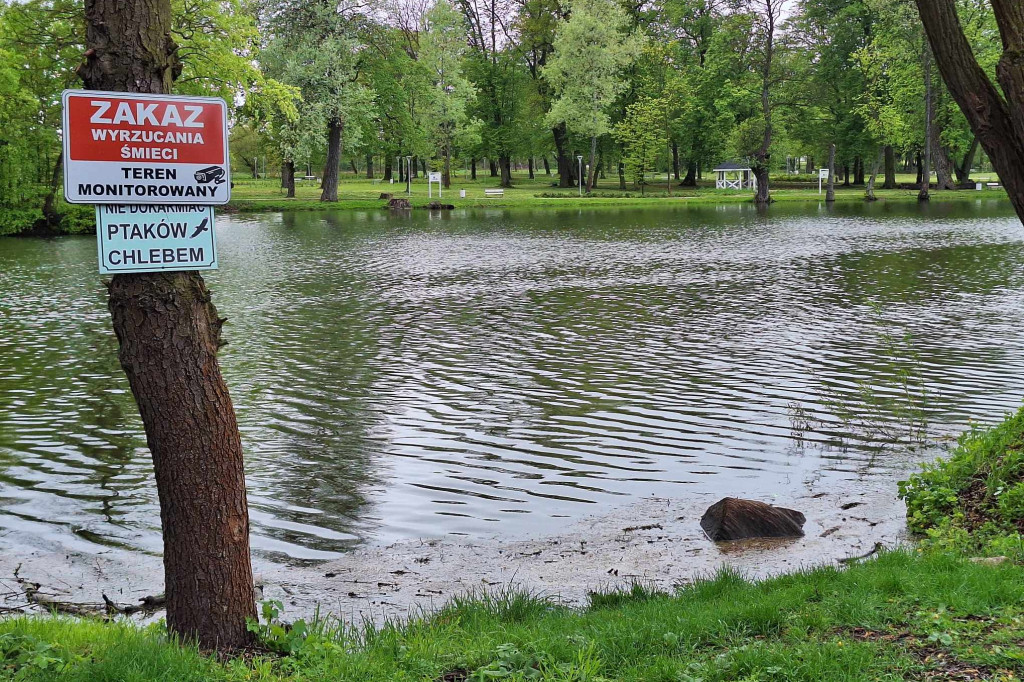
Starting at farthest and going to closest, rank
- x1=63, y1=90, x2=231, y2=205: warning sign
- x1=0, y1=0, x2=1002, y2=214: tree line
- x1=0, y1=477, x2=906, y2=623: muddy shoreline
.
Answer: x1=0, y1=0, x2=1002, y2=214: tree line < x1=0, y1=477, x2=906, y2=623: muddy shoreline < x1=63, y1=90, x2=231, y2=205: warning sign

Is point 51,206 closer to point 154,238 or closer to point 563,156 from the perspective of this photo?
point 154,238

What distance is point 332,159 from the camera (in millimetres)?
61000

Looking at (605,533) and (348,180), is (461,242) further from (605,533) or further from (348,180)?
(348,180)

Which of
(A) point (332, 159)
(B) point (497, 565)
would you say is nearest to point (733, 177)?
(A) point (332, 159)

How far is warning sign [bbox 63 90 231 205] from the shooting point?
4754 millimetres

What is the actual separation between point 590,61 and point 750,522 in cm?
6443

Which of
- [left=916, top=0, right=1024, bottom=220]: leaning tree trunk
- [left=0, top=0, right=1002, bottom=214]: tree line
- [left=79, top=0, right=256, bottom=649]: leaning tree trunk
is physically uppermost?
[left=0, top=0, right=1002, bottom=214]: tree line

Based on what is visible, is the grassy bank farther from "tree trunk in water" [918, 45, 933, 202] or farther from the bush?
the bush

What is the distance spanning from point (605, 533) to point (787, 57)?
73271 millimetres

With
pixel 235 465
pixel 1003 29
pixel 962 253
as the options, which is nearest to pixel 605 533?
pixel 235 465

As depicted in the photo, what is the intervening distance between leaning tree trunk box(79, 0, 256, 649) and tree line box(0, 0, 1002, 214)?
41875mm

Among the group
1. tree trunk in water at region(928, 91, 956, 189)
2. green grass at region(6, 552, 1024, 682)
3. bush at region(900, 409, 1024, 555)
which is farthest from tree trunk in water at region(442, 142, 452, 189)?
green grass at region(6, 552, 1024, 682)

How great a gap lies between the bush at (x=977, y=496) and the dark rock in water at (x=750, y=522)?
0.97 m

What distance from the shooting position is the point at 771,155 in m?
68.7
